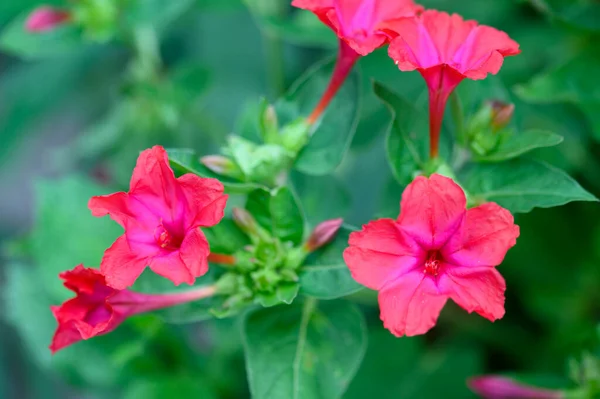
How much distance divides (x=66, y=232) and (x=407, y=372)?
1.10m

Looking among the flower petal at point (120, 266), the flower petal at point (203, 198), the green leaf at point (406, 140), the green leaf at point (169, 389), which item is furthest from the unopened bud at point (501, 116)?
the green leaf at point (169, 389)

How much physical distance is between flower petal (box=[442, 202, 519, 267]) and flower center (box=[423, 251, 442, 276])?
36 mm

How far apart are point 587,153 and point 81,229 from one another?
1.45 m

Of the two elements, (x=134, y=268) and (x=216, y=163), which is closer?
(x=134, y=268)

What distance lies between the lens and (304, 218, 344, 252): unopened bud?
A: 1.25 meters

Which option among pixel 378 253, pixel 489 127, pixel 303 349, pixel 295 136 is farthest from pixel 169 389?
pixel 489 127

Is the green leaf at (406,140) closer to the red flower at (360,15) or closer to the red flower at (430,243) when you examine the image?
the red flower at (360,15)

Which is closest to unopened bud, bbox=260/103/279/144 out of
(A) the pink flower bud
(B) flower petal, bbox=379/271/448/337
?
(B) flower petal, bbox=379/271/448/337

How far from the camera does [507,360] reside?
215 cm

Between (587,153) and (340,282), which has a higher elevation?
(340,282)

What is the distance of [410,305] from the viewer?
40.9 inches

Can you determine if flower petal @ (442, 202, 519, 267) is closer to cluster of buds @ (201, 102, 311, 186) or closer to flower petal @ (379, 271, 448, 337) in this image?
flower petal @ (379, 271, 448, 337)

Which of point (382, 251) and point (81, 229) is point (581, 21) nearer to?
point (382, 251)

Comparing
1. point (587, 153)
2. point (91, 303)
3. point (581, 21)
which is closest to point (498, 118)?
point (581, 21)
